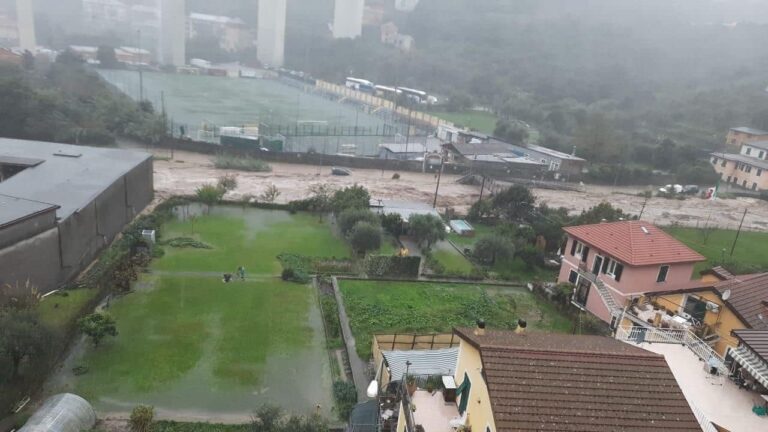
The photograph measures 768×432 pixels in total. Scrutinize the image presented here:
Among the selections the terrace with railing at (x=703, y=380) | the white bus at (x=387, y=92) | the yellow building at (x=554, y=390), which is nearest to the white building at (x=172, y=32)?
the white bus at (x=387, y=92)

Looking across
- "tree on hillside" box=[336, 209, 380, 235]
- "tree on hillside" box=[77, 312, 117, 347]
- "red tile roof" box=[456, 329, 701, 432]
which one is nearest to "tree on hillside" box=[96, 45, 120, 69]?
"tree on hillside" box=[336, 209, 380, 235]

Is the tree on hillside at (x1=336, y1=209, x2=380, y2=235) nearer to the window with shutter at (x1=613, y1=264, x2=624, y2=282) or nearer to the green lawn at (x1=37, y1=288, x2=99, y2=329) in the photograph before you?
the window with shutter at (x1=613, y1=264, x2=624, y2=282)

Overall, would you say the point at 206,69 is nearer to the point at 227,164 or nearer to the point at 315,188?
the point at 227,164

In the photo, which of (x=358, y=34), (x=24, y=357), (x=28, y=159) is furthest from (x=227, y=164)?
(x=358, y=34)

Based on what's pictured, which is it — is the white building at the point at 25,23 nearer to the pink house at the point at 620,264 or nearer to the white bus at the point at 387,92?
the white bus at the point at 387,92

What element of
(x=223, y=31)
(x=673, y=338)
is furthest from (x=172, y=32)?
(x=673, y=338)
